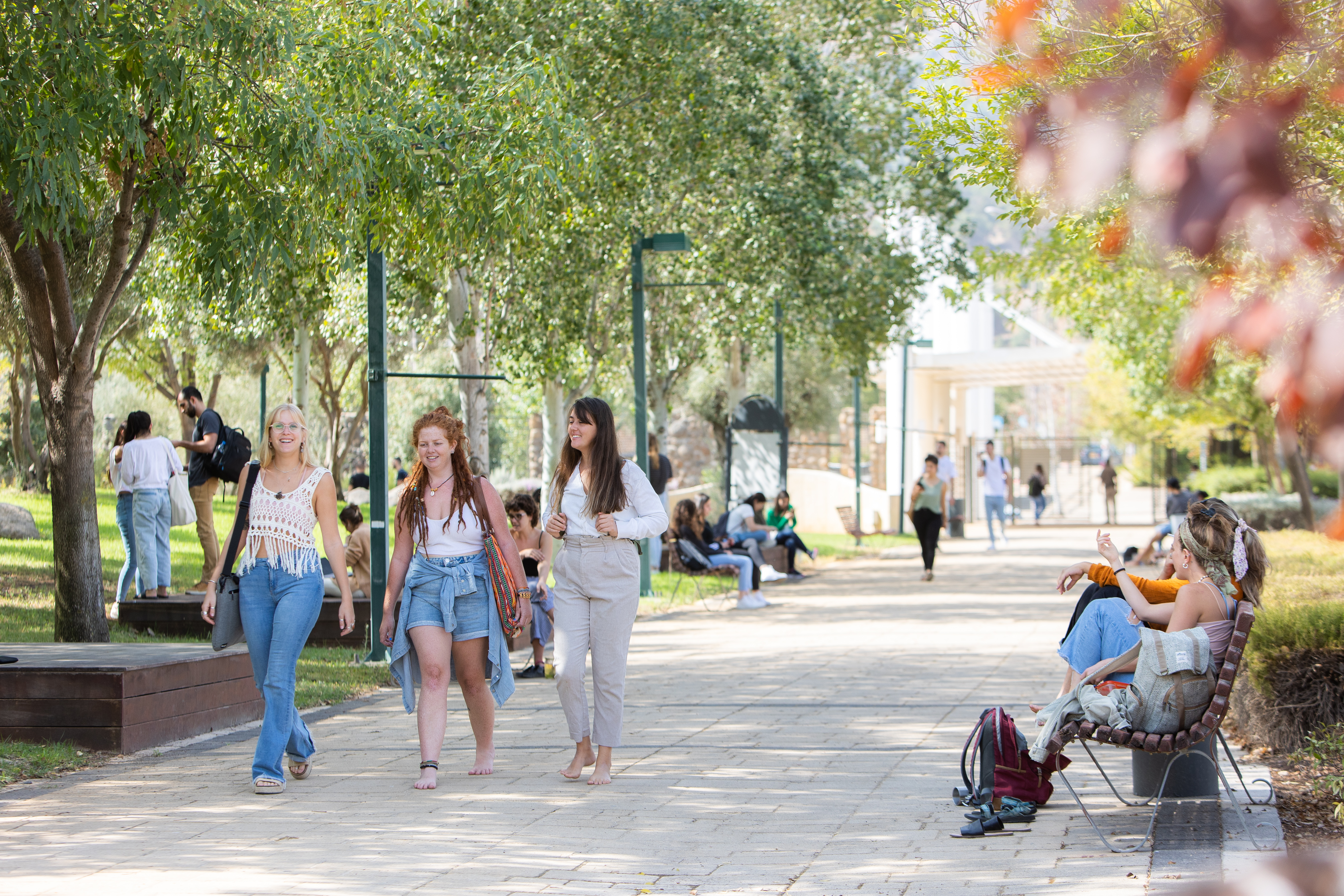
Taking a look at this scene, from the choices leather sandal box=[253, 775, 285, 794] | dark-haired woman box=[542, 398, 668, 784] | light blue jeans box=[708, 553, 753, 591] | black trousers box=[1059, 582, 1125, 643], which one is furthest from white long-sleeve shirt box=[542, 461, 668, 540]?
light blue jeans box=[708, 553, 753, 591]

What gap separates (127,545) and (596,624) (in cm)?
729

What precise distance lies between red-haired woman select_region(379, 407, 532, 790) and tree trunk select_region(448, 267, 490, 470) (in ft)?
31.4

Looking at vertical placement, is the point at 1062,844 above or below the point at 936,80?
below

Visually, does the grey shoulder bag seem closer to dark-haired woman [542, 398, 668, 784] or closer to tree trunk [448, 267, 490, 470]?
dark-haired woman [542, 398, 668, 784]

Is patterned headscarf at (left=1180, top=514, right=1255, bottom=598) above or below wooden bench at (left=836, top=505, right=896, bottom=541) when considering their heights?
above

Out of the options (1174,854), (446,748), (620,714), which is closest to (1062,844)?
(1174,854)

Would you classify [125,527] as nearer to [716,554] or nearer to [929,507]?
[716,554]

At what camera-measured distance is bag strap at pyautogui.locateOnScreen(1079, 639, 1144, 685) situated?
5621 millimetres

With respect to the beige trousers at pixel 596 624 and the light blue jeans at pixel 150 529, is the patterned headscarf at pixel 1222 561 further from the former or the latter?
the light blue jeans at pixel 150 529

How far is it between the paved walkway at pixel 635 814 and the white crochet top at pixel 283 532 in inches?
40.5

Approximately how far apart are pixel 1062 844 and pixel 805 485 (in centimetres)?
3175

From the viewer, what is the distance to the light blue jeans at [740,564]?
52.4 feet

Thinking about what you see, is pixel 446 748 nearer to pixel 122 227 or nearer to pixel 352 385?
pixel 122 227

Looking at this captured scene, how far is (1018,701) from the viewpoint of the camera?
29.1ft
